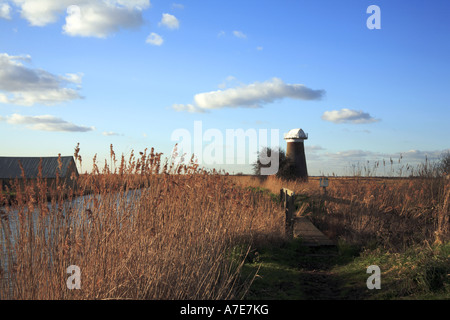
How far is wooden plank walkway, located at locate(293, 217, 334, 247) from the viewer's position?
26.3 feet

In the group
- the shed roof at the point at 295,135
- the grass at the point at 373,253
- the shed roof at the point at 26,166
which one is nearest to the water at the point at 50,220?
the grass at the point at 373,253

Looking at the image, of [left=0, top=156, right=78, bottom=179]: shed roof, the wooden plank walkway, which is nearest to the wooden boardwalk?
the wooden plank walkway

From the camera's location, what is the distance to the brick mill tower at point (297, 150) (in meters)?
26.3

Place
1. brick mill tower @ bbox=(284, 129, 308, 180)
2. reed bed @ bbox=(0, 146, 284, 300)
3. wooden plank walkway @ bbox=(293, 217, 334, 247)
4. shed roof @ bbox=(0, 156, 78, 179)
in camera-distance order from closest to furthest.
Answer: reed bed @ bbox=(0, 146, 284, 300)
wooden plank walkway @ bbox=(293, 217, 334, 247)
brick mill tower @ bbox=(284, 129, 308, 180)
shed roof @ bbox=(0, 156, 78, 179)

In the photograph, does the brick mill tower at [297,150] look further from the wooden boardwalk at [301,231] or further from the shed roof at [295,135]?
the wooden boardwalk at [301,231]

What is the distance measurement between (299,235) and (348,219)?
2156mm

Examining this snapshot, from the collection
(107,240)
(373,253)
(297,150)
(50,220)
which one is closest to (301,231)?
(373,253)

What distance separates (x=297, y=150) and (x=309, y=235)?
62.9ft

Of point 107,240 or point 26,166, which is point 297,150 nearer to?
point 26,166

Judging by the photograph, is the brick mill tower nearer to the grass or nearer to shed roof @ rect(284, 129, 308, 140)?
shed roof @ rect(284, 129, 308, 140)

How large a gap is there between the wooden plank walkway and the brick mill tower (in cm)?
1637

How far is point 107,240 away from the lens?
3676mm
